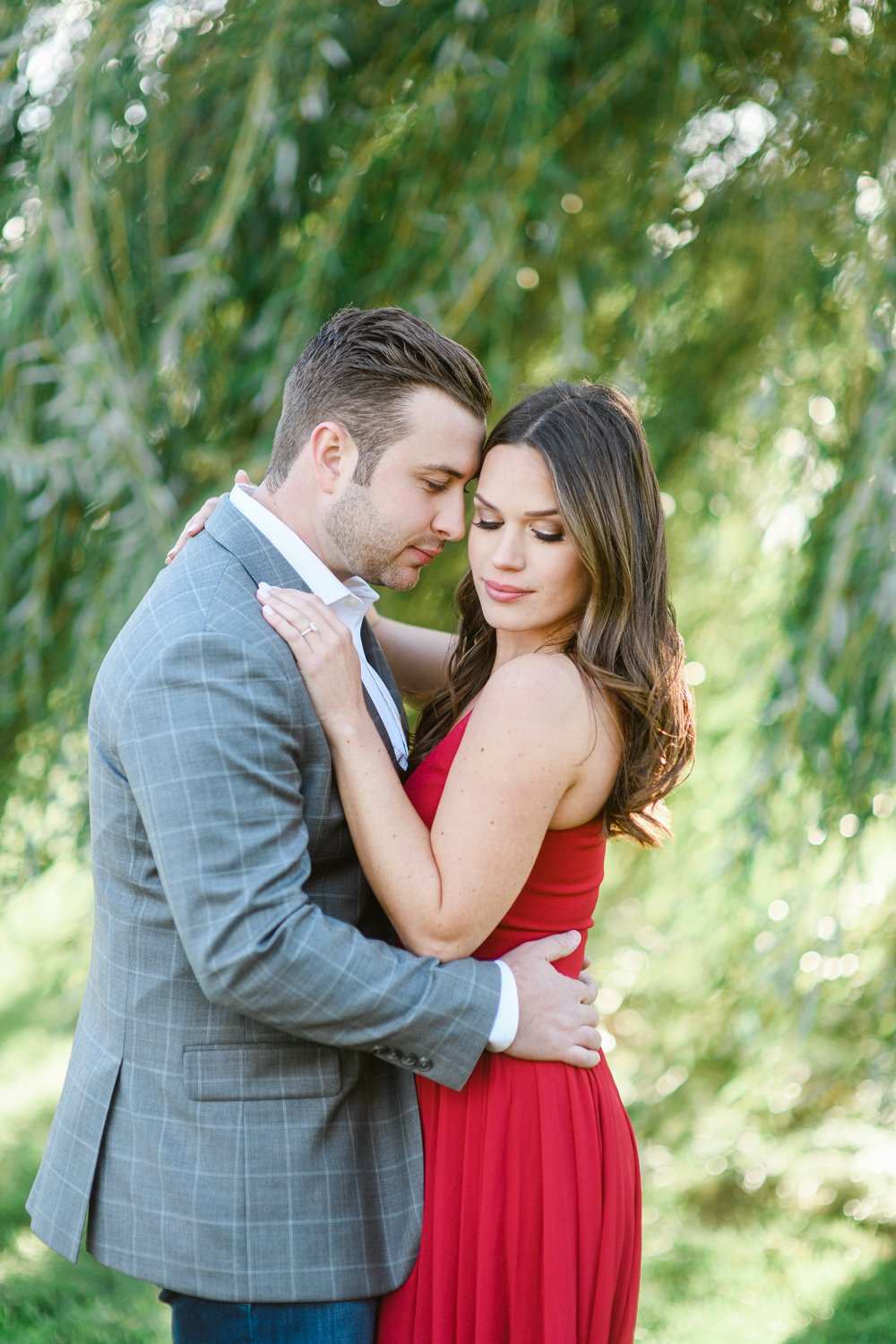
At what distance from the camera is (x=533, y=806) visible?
1.67 metres

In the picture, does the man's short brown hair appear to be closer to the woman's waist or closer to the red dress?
the red dress

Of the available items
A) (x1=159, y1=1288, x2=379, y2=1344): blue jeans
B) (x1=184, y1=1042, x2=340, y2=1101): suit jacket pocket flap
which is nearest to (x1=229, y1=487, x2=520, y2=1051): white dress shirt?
(x1=184, y1=1042, x2=340, y2=1101): suit jacket pocket flap

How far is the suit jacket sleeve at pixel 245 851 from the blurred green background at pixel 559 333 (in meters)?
1.11

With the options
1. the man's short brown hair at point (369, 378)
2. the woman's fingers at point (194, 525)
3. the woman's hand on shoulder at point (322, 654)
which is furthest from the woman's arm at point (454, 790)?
the woman's fingers at point (194, 525)

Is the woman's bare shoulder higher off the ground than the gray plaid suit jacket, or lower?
higher

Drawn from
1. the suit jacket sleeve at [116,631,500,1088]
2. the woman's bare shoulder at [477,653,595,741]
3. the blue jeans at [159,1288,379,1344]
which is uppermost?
the woman's bare shoulder at [477,653,595,741]

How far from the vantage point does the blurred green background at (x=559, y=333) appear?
8.35 ft

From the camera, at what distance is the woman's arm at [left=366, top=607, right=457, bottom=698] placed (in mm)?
2334

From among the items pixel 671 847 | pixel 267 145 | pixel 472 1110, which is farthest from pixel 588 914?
pixel 267 145

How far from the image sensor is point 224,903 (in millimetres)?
1421

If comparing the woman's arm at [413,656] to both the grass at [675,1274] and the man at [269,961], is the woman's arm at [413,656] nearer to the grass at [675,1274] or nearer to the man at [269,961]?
the man at [269,961]

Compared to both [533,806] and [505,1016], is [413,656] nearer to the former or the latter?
[533,806]

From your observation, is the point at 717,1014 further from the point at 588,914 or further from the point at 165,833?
the point at 165,833

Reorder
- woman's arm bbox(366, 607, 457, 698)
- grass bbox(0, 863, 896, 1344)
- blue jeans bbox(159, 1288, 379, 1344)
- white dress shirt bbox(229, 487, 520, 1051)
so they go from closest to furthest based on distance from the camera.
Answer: blue jeans bbox(159, 1288, 379, 1344) < white dress shirt bbox(229, 487, 520, 1051) < woman's arm bbox(366, 607, 457, 698) < grass bbox(0, 863, 896, 1344)
